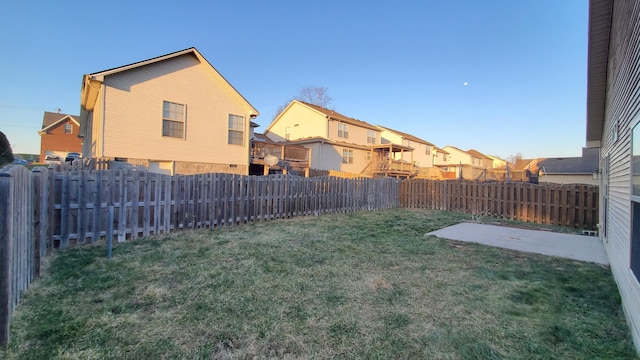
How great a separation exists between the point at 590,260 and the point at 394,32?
49.2 feet

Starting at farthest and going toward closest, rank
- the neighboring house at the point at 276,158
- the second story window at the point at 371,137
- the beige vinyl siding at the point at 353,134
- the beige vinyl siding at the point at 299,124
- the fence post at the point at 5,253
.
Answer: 1. the second story window at the point at 371,137
2. the beige vinyl siding at the point at 353,134
3. the beige vinyl siding at the point at 299,124
4. the neighboring house at the point at 276,158
5. the fence post at the point at 5,253

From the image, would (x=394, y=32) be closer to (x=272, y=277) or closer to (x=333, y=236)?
(x=333, y=236)

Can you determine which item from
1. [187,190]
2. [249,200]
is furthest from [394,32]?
[187,190]

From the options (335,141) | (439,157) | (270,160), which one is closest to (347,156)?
(335,141)

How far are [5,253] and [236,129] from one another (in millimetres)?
14925

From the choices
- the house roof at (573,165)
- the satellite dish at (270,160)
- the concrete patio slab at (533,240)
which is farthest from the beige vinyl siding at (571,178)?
the satellite dish at (270,160)

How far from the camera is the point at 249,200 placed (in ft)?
28.4

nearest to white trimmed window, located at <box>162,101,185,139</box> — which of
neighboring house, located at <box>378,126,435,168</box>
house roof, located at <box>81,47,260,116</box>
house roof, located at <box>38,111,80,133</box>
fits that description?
house roof, located at <box>81,47,260,116</box>

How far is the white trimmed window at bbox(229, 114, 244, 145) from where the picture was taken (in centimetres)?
1647

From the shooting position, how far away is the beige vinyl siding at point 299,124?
26.8 meters

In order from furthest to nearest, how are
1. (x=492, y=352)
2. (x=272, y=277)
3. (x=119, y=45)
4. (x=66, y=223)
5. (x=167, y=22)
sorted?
(x=119, y=45), (x=167, y=22), (x=66, y=223), (x=272, y=277), (x=492, y=352)

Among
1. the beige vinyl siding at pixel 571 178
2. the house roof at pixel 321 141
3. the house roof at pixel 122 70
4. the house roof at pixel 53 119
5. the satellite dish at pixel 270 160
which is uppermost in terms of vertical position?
the house roof at pixel 53 119

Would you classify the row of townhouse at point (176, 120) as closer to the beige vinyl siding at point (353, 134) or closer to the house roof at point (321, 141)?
the house roof at point (321, 141)

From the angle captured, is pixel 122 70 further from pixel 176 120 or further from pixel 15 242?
pixel 15 242
